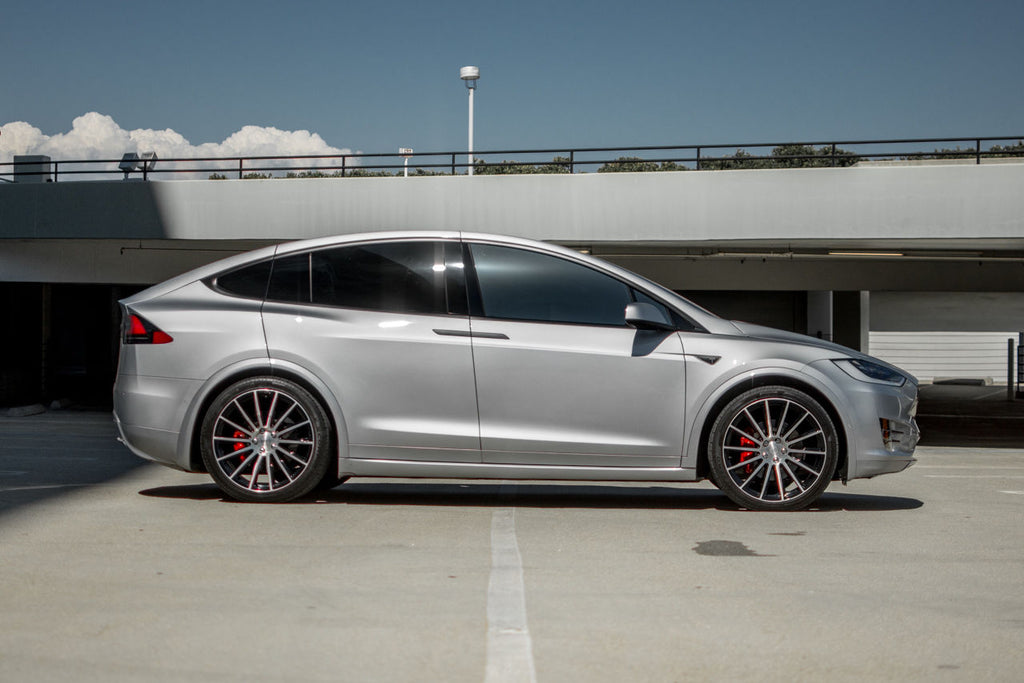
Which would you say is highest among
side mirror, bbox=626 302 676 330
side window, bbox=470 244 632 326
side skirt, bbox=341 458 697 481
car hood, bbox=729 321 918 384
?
side window, bbox=470 244 632 326

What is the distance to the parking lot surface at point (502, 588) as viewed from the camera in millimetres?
3539

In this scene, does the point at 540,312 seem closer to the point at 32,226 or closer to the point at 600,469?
the point at 600,469

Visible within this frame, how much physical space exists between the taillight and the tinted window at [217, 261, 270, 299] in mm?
452

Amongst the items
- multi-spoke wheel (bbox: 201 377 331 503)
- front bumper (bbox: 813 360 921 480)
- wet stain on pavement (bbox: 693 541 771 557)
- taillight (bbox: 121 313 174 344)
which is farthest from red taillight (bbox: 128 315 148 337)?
front bumper (bbox: 813 360 921 480)

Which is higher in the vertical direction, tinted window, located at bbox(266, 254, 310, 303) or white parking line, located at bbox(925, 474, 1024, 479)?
tinted window, located at bbox(266, 254, 310, 303)

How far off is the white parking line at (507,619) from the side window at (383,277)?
5.40ft

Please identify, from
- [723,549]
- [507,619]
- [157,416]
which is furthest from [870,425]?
[157,416]

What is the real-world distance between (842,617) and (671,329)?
2.70 m

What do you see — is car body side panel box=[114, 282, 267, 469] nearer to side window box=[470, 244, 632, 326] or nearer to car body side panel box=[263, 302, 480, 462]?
car body side panel box=[263, 302, 480, 462]

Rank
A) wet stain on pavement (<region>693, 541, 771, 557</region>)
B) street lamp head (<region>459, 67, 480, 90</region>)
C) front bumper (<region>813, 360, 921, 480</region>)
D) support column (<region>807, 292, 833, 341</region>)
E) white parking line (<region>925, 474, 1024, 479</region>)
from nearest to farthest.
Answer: wet stain on pavement (<region>693, 541, 771, 557</region>) < front bumper (<region>813, 360, 921, 480</region>) < white parking line (<region>925, 474, 1024, 479</region>) < street lamp head (<region>459, 67, 480, 90</region>) < support column (<region>807, 292, 833, 341</region>)

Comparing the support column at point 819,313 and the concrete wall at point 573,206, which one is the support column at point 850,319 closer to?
the support column at point 819,313

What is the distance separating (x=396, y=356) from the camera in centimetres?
652

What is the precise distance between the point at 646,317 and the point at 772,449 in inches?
42.1

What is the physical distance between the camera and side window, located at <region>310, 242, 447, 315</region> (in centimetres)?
667
